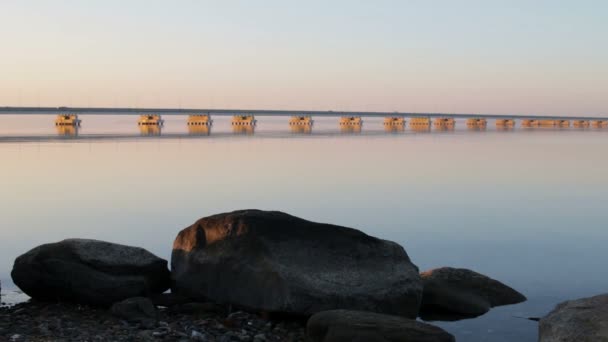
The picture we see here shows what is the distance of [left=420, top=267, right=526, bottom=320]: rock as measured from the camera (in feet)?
40.0

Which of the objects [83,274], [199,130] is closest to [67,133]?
[199,130]

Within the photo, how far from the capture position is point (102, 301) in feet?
37.4

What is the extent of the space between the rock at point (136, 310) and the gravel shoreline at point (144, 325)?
0.32 ft

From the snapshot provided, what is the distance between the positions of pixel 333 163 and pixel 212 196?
63.9 feet

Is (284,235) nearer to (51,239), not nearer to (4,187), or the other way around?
(51,239)

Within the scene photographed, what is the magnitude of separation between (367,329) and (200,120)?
579ft

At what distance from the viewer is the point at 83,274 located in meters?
11.5

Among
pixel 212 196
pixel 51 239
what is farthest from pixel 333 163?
pixel 51 239

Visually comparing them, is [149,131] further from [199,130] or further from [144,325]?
[144,325]

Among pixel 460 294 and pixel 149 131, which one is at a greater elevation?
pixel 149 131

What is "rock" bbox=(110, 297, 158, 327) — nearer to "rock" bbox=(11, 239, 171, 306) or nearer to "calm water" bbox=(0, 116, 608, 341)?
"rock" bbox=(11, 239, 171, 306)

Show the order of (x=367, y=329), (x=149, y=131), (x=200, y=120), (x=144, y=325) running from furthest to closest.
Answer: (x=200, y=120) < (x=149, y=131) < (x=144, y=325) < (x=367, y=329)

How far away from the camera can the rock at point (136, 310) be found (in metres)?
10.6

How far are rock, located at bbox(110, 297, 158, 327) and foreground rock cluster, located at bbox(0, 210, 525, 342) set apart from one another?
2cm
